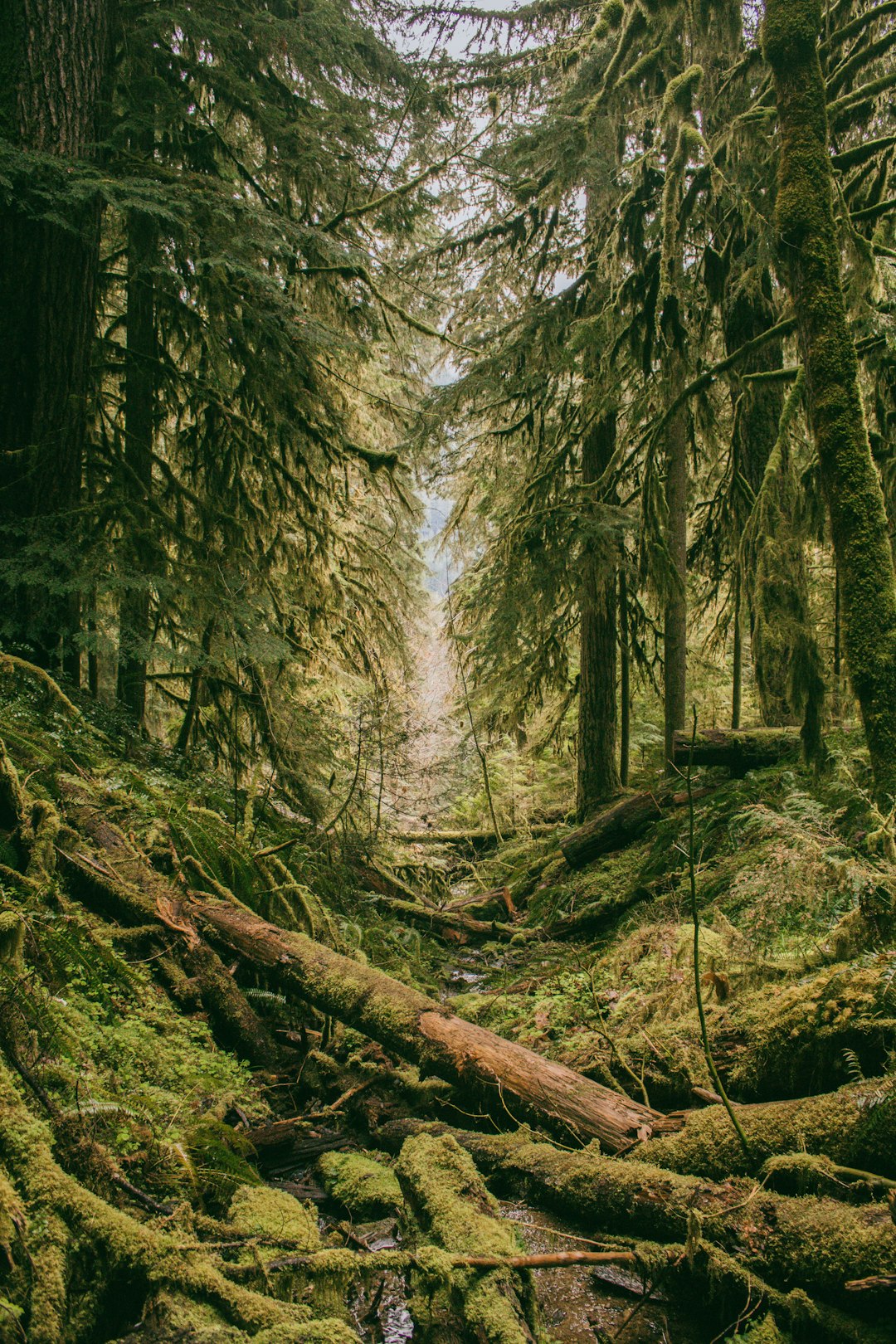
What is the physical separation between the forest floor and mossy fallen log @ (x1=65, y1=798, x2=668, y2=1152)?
0.02 meters

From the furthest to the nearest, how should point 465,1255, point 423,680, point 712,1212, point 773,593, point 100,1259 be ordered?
point 423,680, point 773,593, point 712,1212, point 465,1255, point 100,1259

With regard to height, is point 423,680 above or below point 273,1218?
above

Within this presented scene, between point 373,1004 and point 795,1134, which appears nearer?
point 795,1134

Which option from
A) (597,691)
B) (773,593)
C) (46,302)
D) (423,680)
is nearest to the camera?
(773,593)

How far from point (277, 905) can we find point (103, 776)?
1.44 meters

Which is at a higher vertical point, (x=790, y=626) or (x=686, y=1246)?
(x=790, y=626)

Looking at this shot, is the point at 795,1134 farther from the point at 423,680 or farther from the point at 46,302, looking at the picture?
the point at 423,680

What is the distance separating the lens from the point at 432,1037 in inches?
143

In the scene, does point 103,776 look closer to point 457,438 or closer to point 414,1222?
point 414,1222

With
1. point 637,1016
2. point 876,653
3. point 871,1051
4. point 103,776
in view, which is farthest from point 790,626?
point 103,776

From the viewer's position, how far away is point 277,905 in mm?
4984

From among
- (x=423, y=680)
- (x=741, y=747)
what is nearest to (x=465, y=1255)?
(x=741, y=747)

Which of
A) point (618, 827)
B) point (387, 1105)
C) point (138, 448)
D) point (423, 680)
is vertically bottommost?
point (387, 1105)

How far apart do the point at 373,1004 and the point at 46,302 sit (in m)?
5.47
